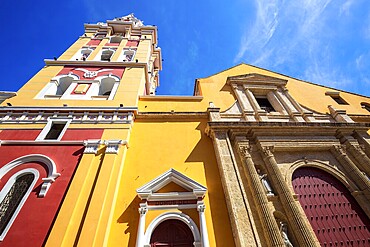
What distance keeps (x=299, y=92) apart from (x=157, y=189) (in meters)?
11.3

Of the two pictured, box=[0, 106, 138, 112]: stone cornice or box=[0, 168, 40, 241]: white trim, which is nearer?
box=[0, 168, 40, 241]: white trim

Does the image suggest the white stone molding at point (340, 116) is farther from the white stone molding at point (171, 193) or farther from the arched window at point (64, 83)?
the arched window at point (64, 83)

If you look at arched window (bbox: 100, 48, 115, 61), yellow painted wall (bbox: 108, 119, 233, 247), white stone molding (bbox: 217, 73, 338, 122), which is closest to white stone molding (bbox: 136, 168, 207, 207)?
yellow painted wall (bbox: 108, 119, 233, 247)

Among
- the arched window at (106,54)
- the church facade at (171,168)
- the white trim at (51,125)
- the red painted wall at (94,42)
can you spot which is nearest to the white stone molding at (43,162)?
the church facade at (171,168)

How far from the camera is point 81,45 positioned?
14.7 m

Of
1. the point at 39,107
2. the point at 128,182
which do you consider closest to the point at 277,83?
the point at 128,182

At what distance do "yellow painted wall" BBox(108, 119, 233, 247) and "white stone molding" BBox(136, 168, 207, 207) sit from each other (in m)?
0.42

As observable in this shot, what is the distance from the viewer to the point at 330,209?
282 inches

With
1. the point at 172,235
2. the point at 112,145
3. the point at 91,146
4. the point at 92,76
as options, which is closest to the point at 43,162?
the point at 91,146

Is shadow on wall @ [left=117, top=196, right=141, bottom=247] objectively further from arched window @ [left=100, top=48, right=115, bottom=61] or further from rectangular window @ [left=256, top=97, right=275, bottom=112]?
arched window @ [left=100, top=48, right=115, bottom=61]

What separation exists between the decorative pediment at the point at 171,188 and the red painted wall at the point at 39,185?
2551mm

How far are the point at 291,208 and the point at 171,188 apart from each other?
4.16m

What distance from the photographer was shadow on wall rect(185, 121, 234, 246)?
593cm

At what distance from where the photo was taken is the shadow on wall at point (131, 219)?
562cm
